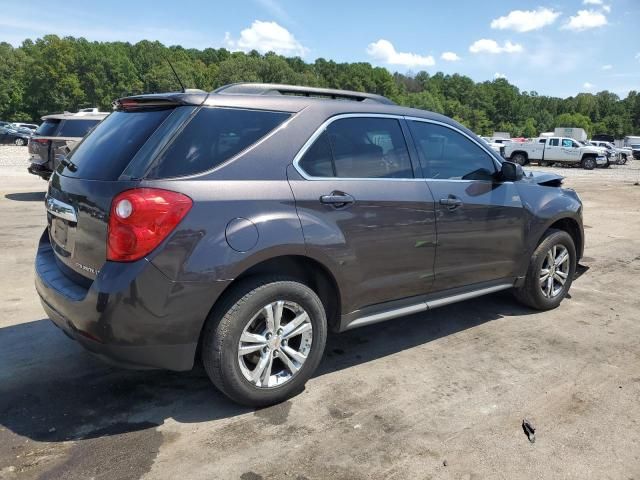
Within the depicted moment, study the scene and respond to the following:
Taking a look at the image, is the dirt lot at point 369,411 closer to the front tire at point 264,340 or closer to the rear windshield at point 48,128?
the front tire at point 264,340

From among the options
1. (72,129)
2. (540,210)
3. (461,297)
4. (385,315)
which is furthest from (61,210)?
(72,129)

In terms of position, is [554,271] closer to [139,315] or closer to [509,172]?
[509,172]

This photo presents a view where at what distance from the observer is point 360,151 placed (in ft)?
11.6

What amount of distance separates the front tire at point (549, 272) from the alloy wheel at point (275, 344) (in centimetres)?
249

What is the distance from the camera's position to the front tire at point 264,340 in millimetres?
2885

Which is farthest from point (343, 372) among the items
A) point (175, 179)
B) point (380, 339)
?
point (175, 179)

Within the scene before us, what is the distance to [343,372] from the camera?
366cm

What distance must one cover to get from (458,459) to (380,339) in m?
1.63

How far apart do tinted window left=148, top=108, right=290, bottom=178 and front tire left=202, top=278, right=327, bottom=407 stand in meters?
0.71

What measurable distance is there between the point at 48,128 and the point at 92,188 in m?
10.0

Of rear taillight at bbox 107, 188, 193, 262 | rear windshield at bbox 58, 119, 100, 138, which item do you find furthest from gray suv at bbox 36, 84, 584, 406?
rear windshield at bbox 58, 119, 100, 138

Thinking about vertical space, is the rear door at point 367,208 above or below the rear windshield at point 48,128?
below

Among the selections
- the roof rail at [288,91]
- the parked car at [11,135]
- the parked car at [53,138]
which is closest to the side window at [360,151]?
the roof rail at [288,91]

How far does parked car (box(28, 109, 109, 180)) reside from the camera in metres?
11.1
